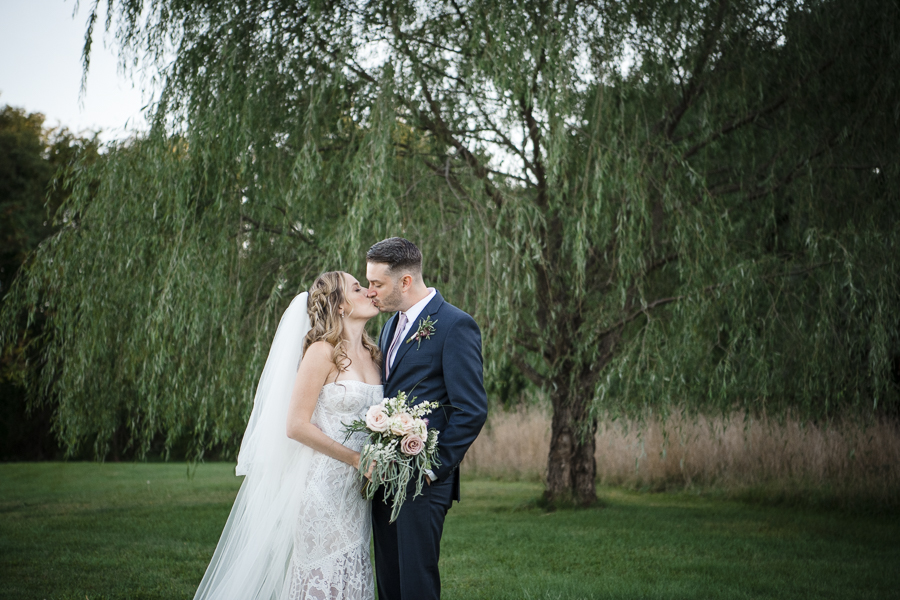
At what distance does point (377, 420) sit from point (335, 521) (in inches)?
22.7

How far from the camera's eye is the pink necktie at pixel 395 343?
2.81 metres

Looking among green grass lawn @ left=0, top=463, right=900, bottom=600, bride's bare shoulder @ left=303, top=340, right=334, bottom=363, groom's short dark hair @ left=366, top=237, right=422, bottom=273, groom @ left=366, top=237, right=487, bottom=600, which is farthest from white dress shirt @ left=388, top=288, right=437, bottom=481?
green grass lawn @ left=0, top=463, right=900, bottom=600

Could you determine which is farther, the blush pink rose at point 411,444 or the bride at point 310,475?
the bride at point 310,475

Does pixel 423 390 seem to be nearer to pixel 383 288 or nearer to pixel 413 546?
pixel 383 288

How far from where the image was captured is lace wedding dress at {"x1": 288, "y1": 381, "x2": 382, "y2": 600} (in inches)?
106

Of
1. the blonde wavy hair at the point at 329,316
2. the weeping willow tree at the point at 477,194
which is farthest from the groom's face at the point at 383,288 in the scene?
the weeping willow tree at the point at 477,194

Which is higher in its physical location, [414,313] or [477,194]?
[477,194]

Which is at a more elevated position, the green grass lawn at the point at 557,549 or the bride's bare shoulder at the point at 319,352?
the bride's bare shoulder at the point at 319,352

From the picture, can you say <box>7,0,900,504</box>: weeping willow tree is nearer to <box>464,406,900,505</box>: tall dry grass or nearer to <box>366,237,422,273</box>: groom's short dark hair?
<box>464,406,900,505</box>: tall dry grass

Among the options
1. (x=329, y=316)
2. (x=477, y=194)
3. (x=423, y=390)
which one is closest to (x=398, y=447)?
(x=423, y=390)

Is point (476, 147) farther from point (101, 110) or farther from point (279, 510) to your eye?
point (279, 510)

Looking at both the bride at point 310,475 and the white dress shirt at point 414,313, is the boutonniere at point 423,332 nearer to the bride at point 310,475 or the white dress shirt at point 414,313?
the white dress shirt at point 414,313

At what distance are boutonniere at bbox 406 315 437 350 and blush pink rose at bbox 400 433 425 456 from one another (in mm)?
383

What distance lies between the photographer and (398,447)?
8.06 ft
